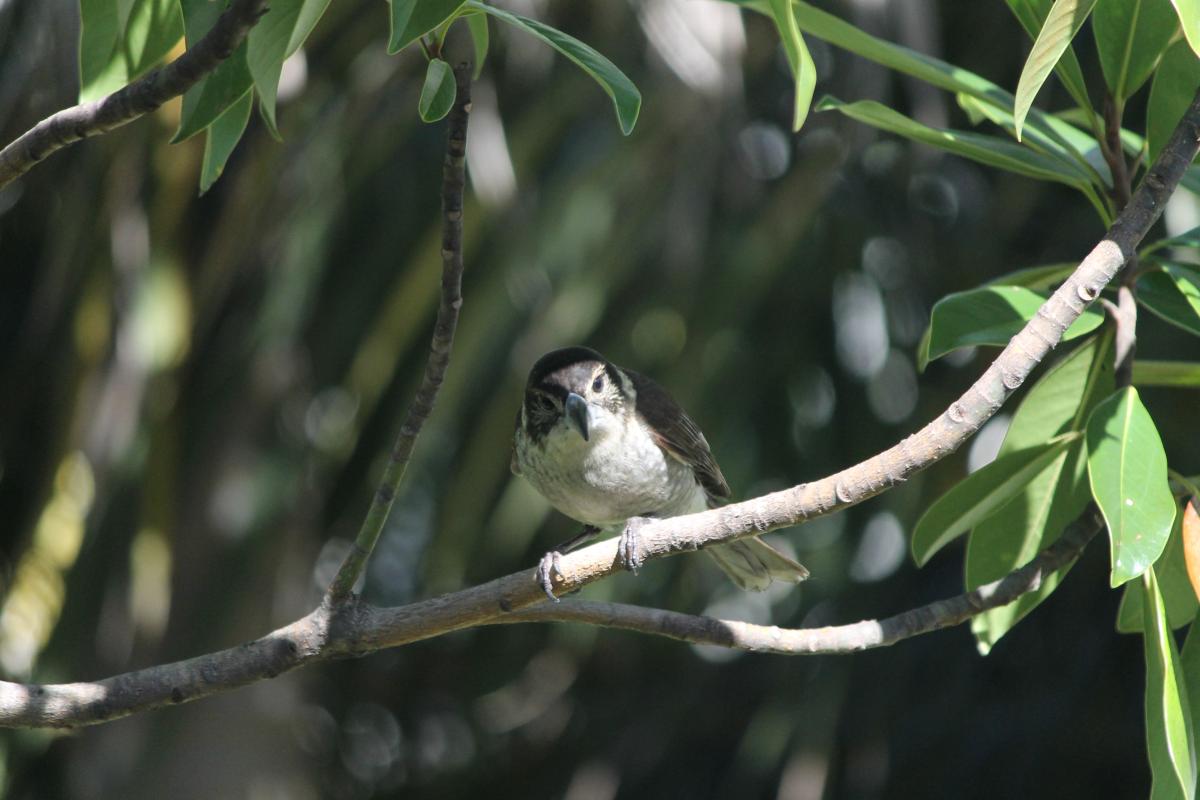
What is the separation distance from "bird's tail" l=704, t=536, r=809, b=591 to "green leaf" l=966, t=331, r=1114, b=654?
3.66 feet

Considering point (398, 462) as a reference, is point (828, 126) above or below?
below

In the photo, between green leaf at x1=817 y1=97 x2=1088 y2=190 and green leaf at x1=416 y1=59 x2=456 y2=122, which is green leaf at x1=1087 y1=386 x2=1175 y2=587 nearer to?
green leaf at x1=817 y1=97 x2=1088 y2=190

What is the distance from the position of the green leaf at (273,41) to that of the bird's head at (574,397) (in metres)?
1.76

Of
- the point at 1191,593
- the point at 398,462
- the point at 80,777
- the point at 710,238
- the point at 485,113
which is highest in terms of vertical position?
the point at 398,462

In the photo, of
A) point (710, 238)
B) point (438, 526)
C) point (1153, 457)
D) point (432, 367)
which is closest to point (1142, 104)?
point (710, 238)

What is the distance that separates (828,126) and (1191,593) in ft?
10.7

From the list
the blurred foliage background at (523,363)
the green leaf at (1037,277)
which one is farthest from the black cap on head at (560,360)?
the green leaf at (1037,277)

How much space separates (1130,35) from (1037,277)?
1.81ft

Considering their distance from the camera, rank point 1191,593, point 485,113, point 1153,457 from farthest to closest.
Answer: point 485,113 → point 1191,593 → point 1153,457

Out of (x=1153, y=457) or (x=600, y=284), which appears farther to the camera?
(x=600, y=284)

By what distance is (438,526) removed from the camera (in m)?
4.93

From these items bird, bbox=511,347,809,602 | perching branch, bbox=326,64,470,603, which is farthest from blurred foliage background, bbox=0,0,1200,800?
perching branch, bbox=326,64,470,603

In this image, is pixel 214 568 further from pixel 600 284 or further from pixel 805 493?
pixel 805 493

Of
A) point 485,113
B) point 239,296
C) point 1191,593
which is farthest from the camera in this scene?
point 239,296
